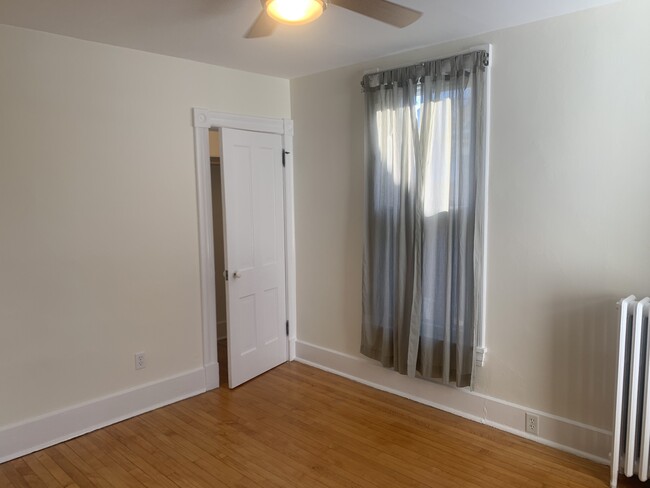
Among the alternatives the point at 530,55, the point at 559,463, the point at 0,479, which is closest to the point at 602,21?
the point at 530,55

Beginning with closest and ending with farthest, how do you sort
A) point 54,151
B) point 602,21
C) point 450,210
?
point 602,21 → point 54,151 → point 450,210

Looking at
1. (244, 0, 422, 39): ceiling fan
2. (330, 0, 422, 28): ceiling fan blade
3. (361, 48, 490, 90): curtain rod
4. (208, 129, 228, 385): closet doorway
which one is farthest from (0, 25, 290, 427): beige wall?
(330, 0, 422, 28): ceiling fan blade

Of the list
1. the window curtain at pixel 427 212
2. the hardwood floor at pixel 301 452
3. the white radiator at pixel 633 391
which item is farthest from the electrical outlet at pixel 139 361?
the white radiator at pixel 633 391

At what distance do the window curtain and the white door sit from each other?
0.87m

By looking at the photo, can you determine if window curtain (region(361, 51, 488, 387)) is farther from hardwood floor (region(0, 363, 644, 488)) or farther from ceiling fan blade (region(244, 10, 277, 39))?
ceiling fan blade (region(244, 10, 277, 39))

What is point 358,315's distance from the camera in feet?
11.9

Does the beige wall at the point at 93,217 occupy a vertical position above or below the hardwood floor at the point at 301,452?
above

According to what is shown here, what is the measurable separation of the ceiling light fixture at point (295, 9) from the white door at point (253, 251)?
1.59 m

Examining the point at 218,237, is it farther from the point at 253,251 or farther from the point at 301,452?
the point at 301,452

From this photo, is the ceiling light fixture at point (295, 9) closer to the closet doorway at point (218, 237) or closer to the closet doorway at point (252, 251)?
the closet doorway at point (252, 251)

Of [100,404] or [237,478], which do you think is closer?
[237,478]

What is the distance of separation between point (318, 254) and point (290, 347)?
2.93 feet

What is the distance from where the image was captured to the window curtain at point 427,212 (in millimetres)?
2818

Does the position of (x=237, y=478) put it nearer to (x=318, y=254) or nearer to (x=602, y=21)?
(x=318, y=254)
